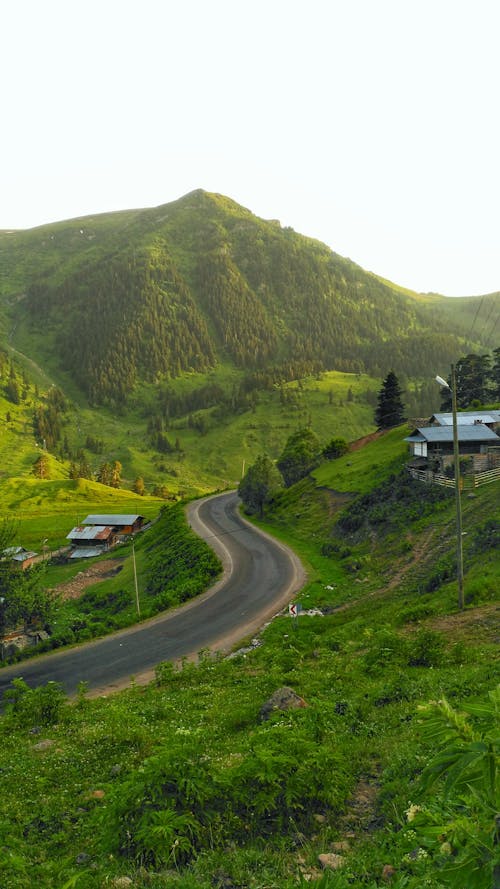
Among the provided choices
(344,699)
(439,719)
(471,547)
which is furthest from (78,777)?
(471,547)

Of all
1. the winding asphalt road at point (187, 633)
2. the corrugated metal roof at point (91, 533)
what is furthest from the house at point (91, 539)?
the winding asphalt road at point (187, 633)

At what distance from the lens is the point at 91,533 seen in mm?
104062

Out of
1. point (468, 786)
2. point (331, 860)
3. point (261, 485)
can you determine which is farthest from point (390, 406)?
point (468, 786)

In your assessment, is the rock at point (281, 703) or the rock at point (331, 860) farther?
the rock at point (281, 703)

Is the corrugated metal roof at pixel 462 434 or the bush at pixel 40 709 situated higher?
the corrugated metal roof at pixel 462 434

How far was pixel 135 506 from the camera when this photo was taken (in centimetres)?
13662

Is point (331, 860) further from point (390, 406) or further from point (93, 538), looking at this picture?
point (93, 538)

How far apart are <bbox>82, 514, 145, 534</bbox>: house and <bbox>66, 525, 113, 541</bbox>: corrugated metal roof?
7.79 feet

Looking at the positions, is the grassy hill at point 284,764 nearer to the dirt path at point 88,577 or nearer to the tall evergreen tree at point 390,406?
the dirt path at point 88,577

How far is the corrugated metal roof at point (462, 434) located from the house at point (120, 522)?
233ft

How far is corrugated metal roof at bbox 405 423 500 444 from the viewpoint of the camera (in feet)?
175

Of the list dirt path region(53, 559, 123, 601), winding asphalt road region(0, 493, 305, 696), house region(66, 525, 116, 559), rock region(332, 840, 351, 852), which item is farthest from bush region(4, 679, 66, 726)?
house region(66, 525, 116, 559)

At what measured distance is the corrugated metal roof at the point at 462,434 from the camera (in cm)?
5341

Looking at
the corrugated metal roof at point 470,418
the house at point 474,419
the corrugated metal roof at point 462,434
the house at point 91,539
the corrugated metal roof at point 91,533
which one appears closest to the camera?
the corrugated metal roof at point 462,434
